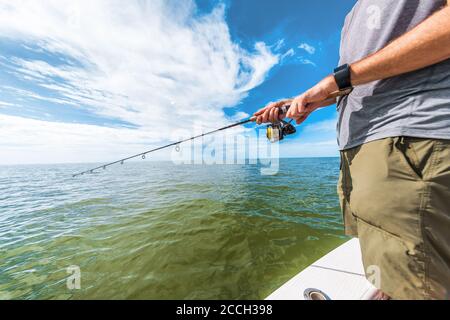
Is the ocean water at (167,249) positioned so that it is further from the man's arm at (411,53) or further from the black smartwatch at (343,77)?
Result: the man's arm at (411,53)

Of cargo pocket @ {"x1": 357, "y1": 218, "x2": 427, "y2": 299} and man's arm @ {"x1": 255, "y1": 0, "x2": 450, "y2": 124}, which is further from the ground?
man's arm @ {"x1": 255, "y1": 0, "x2": 450, "y2": 124}

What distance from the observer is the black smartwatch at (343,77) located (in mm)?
1182

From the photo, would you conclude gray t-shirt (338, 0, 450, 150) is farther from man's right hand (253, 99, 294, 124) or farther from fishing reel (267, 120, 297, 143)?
fishing reel (267, 120, 297, 143)

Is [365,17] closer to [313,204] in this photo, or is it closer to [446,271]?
[446,271]

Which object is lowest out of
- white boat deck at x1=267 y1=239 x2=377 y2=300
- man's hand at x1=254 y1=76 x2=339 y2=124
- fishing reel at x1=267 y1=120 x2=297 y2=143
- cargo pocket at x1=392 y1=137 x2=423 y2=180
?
white boat deck at x1=267 y1=239 x2=377 y2=300

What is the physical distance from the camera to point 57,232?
575 cm

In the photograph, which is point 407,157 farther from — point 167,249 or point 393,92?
point 167,249

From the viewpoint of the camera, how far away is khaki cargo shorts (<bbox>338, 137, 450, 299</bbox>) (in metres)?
0.89

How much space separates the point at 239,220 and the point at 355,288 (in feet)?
13.1

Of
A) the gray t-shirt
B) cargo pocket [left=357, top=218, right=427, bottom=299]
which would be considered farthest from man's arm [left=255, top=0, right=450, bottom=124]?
cargo pocket [left=357, top=218, right=427, bottom=299]

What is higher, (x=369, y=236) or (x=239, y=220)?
(x=369, y=236)

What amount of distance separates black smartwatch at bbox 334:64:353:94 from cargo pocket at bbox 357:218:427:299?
0.97 meters

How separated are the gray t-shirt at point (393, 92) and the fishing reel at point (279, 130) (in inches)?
32.5
